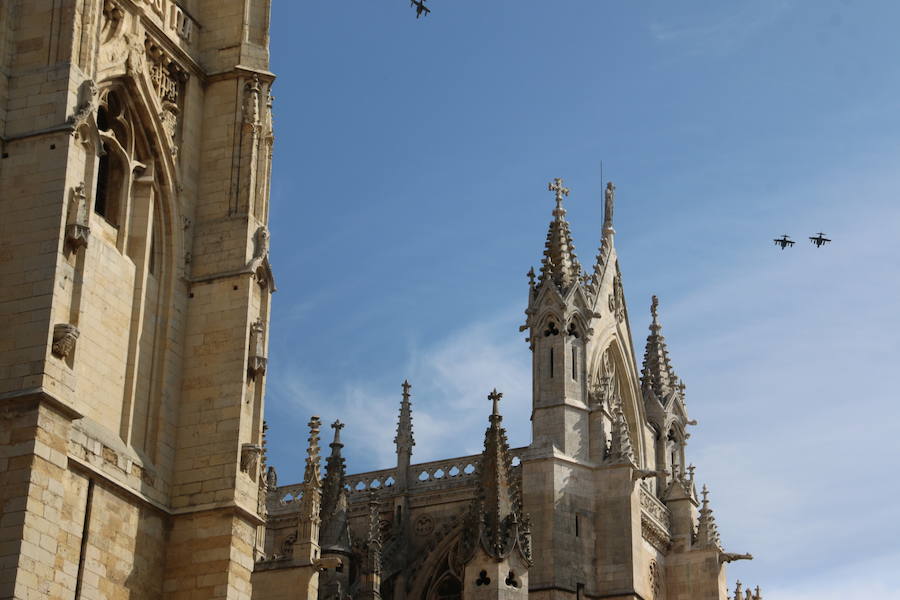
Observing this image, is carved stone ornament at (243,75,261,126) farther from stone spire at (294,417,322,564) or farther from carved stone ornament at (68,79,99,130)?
stone spire at (294,417,322,564)

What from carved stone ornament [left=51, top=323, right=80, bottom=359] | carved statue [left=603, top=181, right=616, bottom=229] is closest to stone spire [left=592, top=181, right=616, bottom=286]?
carved statue [left=603, top=181, right=616, bottom=229]

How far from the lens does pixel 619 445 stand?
41969mm

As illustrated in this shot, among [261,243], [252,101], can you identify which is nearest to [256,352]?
[261,243]

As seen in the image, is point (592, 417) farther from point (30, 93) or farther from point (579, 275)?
point (30, 93)

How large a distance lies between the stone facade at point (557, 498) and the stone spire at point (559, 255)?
40mm

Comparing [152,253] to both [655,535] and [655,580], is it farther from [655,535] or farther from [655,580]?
[655,535]

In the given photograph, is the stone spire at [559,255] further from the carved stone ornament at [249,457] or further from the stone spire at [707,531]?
the carved stone ornament at [249,457]

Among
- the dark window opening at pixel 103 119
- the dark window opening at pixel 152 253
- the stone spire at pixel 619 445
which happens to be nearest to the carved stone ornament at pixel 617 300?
the stone spire at pixel 619 445

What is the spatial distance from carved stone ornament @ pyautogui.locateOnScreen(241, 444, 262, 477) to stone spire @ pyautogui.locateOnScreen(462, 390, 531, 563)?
36.2ft

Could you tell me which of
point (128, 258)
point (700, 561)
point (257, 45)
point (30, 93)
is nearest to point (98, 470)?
point (128, 258)

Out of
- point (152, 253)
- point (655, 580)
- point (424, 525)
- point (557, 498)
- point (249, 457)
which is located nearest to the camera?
point (249, 457)

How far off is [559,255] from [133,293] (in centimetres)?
1988

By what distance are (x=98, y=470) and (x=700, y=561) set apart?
2535 centimetres

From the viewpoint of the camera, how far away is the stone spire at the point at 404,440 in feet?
151
